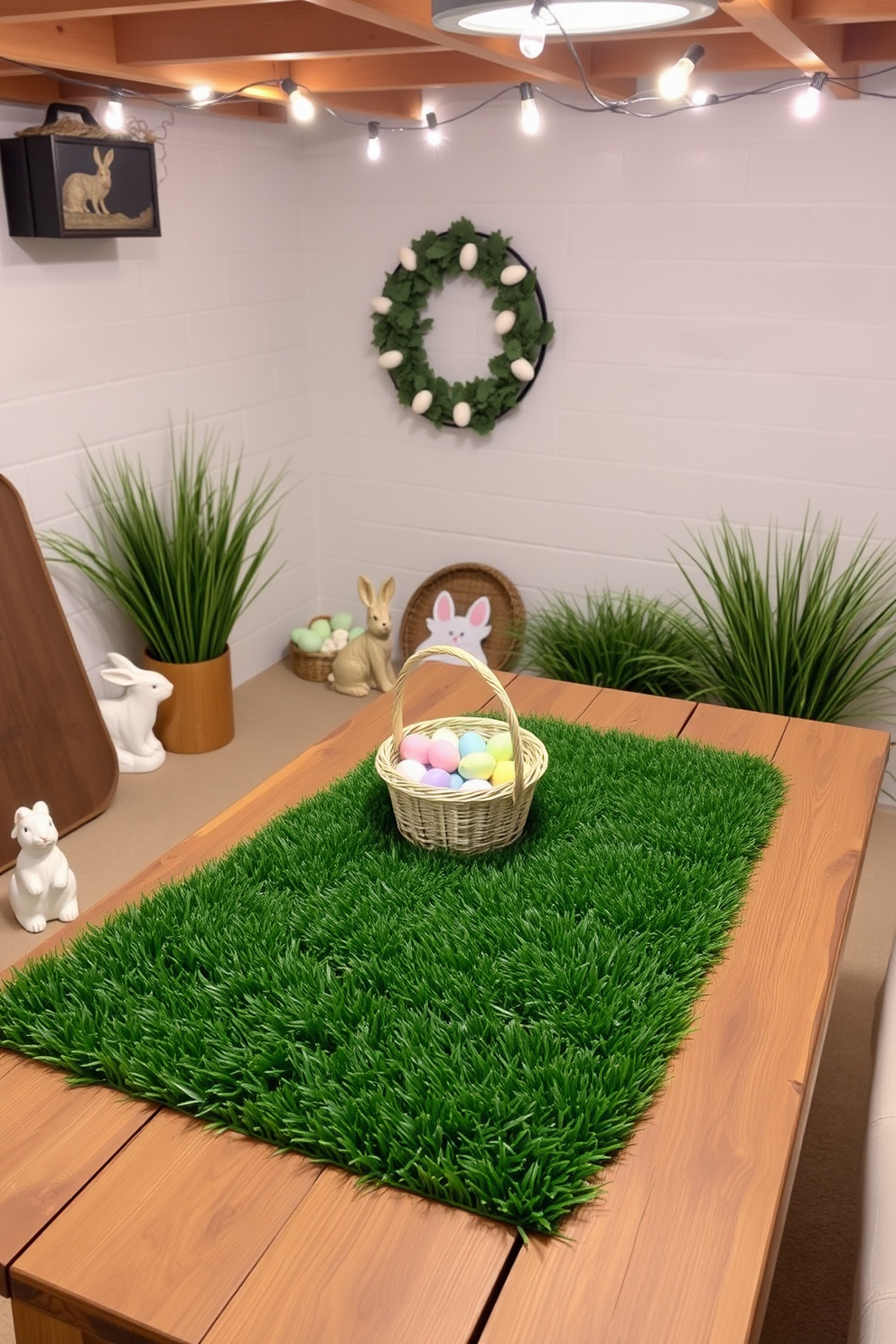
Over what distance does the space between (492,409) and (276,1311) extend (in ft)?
11.3

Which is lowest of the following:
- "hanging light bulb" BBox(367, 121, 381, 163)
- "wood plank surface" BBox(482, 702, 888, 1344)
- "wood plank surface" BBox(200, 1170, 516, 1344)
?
"wood plank surface" BBox(200, 1170, 516, 1344)

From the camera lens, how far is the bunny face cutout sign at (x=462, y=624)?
441 centimetres

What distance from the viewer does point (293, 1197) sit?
1.35 metres

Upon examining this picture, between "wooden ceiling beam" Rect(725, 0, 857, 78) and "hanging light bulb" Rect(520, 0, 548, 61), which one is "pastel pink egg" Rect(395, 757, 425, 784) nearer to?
"hanging light bulb" Rect(520, 0, 548, 61)

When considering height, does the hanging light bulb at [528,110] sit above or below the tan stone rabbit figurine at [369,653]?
above

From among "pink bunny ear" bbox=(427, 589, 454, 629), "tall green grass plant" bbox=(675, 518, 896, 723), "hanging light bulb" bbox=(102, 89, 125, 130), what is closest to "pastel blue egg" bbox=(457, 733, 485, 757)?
"tall green grass plant" bbox=(675, 518, 896, 723)

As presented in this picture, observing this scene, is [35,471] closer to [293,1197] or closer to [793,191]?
[793,191]

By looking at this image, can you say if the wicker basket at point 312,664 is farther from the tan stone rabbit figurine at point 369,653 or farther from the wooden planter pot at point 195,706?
A: the wooden planter pot at point 195,706

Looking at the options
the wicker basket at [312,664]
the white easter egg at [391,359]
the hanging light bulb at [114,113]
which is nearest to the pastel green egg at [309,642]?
the wicker basket at [312,664]

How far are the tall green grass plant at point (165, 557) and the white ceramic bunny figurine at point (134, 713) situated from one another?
0.17 metres

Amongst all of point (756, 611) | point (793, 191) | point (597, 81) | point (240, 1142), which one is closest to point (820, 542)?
point (756, 611)

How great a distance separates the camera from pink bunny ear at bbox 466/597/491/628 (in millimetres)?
4398

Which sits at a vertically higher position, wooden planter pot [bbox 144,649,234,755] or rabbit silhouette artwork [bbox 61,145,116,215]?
rabbit silhouette artwork [bbox 61,145,116,215]

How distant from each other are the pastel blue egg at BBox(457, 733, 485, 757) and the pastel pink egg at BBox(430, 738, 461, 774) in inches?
0.5
